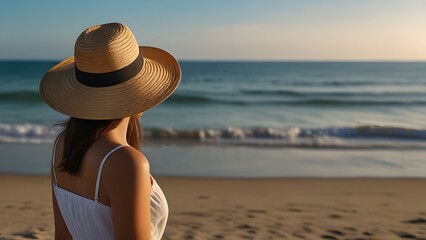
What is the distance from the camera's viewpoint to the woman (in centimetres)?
142

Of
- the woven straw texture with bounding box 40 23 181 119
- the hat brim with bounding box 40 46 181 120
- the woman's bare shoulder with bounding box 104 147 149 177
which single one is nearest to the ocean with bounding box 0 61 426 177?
the hat brim with bounding box 40 46 181 120

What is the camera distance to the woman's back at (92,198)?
1475 mm

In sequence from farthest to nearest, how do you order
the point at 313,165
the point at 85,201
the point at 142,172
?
the point at 313,165
the point at 85,201
the point at 142,172

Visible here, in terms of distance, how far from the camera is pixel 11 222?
5.48 metres

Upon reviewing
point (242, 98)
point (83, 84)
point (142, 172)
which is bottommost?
point (242, 98)

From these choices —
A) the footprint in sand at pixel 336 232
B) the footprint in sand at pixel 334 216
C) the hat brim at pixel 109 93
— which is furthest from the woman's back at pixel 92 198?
the footprint in sand at pixel 334 216

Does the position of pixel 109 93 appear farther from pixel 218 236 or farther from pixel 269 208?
pixel 269 208

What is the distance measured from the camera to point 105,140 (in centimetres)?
154

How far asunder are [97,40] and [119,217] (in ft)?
1.78

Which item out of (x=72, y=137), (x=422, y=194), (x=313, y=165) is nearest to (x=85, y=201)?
(x=72, y=137)

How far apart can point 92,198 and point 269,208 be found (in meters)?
4.81

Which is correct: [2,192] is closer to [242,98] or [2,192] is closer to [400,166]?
[400,166]

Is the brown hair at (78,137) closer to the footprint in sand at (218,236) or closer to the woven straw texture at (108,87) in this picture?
the woven straw texture at (108,87)

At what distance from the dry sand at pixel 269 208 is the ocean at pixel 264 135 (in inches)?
29.4
